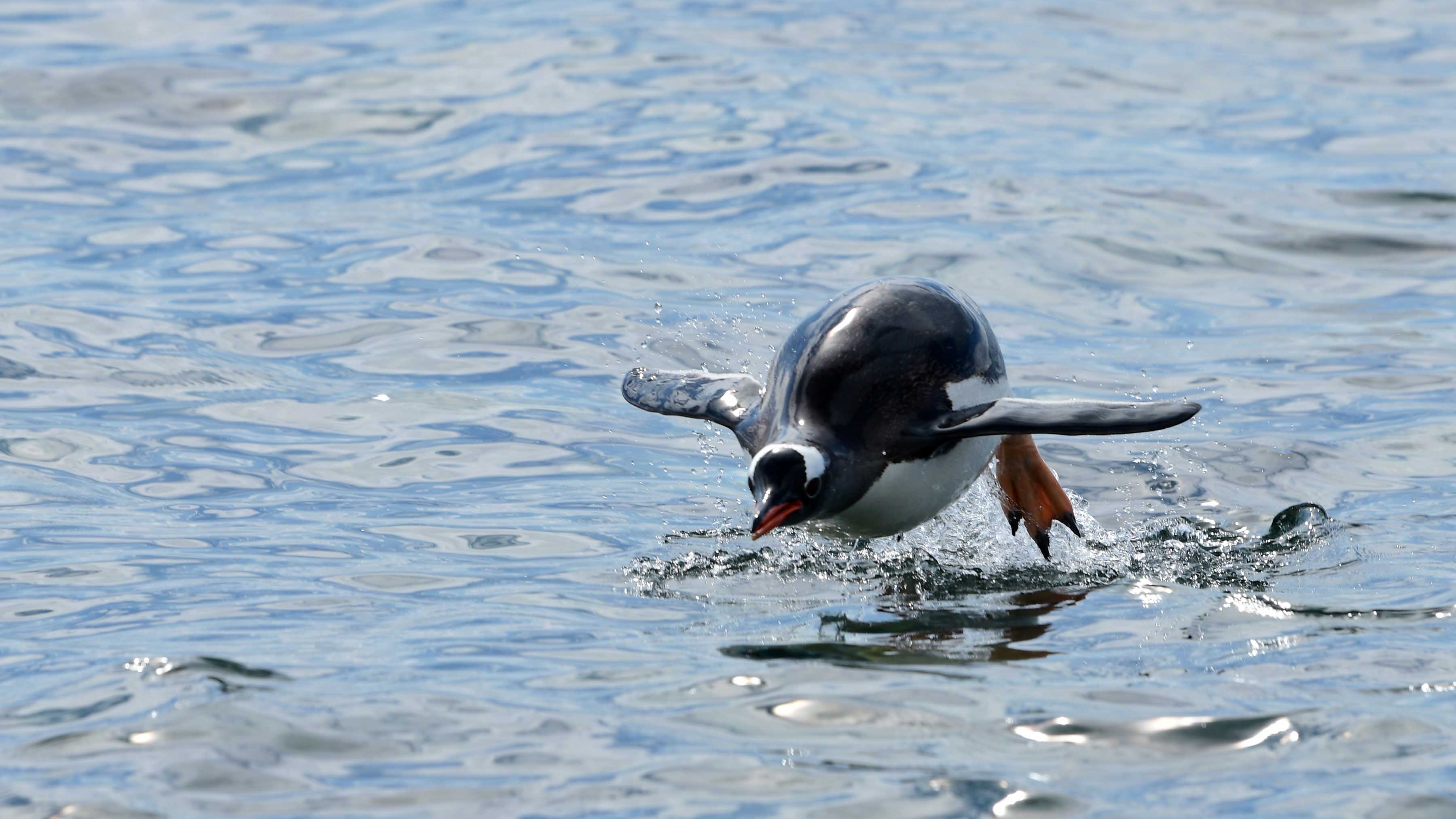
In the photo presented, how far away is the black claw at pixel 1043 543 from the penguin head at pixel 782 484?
134 cm

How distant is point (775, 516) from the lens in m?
6.70

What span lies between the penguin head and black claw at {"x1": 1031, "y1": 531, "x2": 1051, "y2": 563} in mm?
1340

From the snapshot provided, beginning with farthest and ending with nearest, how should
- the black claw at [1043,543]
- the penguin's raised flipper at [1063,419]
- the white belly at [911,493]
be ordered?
the black claw at [1043,543]
the white belly at [911,493]
the penguin's raised flipper at [1063,419]

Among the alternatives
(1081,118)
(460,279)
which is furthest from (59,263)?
(1081,118)

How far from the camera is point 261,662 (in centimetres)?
618

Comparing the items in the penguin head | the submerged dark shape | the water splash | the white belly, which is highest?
the penguin head

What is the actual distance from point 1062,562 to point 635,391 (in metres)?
1.94

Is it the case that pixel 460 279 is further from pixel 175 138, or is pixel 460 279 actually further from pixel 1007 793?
pixel 1007 793

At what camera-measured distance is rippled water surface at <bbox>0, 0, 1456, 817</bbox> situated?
5.45m

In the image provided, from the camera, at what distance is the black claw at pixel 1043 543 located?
25.5 ft

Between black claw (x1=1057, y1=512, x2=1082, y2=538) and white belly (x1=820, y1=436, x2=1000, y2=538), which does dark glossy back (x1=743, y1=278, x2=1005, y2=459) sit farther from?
black claw (x1=1057, y1=512, x2=1082, y2=538)

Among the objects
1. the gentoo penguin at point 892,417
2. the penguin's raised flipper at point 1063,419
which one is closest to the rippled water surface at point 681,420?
the gentoo penguin at point 892,417

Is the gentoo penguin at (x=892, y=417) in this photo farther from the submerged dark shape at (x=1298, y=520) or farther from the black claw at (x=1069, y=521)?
the submerged dark shape at (x=1298, y=520)

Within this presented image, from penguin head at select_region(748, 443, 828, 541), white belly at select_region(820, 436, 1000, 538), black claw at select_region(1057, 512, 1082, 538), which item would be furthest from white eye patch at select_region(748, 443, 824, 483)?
black claw at select_region(1057, 512, 1082, 538)
